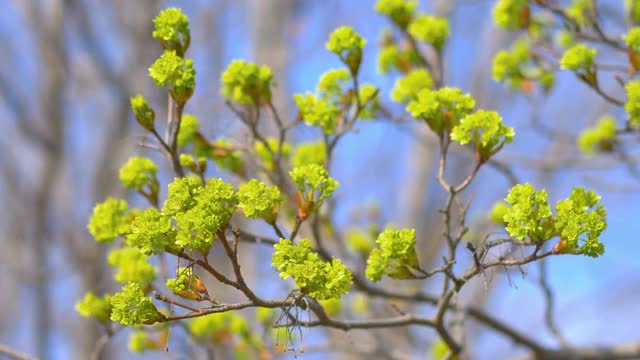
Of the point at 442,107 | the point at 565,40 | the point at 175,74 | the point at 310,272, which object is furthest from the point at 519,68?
the point at 310,272

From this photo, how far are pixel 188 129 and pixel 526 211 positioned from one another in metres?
1.10

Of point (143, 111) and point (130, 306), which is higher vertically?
point (143, 111)

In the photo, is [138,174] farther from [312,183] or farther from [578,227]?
[578,227]

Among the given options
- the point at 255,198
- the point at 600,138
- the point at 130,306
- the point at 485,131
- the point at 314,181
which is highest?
the point at 600,138

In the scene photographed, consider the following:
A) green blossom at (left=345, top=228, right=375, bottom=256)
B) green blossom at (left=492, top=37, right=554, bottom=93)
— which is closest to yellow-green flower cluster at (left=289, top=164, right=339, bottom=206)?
green blossom at (left=492, top=37, right=554, bottom=93)

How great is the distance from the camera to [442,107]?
67.7 inches

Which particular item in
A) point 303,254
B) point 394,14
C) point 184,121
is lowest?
point 303,254

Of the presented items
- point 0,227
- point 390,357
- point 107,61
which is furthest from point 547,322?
point 0,227

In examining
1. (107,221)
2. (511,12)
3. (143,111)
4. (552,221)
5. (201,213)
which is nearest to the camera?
(201,213)

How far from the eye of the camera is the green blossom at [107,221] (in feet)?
6.01

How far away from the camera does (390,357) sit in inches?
91.3

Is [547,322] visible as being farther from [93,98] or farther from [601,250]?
[93,98]

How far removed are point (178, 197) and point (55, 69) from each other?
4740mm

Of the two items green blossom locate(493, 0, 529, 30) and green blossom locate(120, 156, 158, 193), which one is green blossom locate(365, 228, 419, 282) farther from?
green blossom locate(493, 0, 529, 30)
